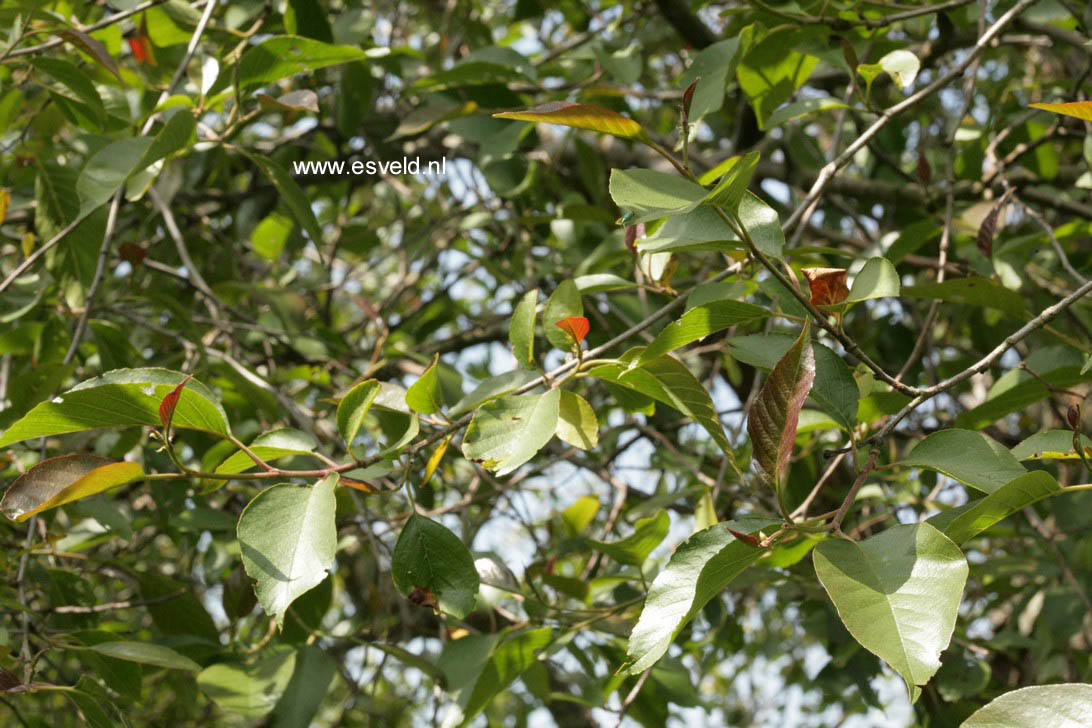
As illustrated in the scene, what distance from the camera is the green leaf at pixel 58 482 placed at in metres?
0.79

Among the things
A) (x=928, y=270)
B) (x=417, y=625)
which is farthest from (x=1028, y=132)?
(x=417, y=625)

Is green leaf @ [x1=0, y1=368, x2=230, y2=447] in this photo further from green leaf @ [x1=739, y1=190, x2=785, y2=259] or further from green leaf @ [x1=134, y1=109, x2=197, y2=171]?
green leaf @ [x1=739, y1=190, x2=785, y2=259]

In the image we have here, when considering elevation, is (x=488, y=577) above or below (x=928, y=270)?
above

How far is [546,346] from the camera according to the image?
207 cm

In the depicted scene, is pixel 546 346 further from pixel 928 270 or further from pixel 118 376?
pixel 118 376

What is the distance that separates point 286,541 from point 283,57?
0.67 m

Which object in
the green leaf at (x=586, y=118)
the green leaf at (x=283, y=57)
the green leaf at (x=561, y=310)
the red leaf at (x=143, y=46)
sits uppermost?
the green leaf at (x=586, y=118)

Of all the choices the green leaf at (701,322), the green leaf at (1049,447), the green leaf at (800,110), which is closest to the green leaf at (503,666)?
the green leaf at (701,322)

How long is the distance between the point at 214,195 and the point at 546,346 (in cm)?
83

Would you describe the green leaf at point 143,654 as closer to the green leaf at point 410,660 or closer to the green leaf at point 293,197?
the green leaf at point 410,660

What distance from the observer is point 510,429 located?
83 centimetres

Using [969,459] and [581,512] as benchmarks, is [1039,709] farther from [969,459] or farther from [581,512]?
[581,512]

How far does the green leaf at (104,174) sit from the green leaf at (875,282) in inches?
30.4

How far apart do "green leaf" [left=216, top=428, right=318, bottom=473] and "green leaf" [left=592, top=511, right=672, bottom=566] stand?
1.35 feet
